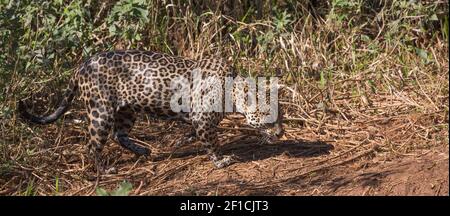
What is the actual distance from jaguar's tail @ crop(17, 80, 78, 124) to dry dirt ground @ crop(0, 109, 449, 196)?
0.26 meters

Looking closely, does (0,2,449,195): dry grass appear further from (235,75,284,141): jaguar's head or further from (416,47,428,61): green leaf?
(235,75,284,141): jaguar's head

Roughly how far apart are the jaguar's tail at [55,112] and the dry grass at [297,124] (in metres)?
0.23

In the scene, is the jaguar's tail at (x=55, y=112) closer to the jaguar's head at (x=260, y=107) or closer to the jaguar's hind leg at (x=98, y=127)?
the jaguar's hind leg at (x=98, y=127)

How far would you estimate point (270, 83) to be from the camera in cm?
776

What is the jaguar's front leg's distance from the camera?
6.93 metres

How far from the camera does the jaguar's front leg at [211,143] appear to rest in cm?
693

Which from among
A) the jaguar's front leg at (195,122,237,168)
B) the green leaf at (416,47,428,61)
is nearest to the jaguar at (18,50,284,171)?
the jaguar's front leg at (195,122,237,168)

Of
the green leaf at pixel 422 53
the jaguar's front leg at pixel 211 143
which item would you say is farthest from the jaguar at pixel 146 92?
the green leaf at pixel 422 53

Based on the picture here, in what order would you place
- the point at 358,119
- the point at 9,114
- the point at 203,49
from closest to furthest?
1. the point at 9,114
2. the point at 358,119
3. the point at 203,49

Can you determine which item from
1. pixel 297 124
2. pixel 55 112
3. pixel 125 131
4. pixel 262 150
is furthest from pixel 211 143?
pixel 55 112

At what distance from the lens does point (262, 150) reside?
7395 millimetres

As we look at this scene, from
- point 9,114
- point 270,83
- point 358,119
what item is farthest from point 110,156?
point 358,119

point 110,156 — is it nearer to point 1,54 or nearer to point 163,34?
point 1,54

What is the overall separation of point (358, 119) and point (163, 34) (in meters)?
2.24
